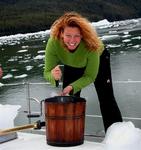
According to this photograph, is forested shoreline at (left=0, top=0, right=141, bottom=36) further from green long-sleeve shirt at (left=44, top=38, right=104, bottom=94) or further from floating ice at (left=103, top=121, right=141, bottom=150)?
floating ice at (left=103, top=121, right=141, bottom=150)

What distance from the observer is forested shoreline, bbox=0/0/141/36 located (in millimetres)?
89225

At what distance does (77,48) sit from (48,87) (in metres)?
15.8

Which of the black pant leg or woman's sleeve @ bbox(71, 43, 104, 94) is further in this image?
the black pant leg

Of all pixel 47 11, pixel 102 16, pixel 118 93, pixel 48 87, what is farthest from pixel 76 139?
pixel 102 16

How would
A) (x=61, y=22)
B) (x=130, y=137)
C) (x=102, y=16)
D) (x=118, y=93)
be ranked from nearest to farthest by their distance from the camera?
(x=130, y=137) → (x=61, y=22) → (x=118, y=93) → (x=102, y=16)

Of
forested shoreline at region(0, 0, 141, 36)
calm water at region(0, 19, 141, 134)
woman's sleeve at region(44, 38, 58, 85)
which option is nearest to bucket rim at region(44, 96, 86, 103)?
woman's sleeve at region(44, 38, 58, 85)

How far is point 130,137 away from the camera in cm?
303

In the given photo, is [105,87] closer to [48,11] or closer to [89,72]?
[89,72]

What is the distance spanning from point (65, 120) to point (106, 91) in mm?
579

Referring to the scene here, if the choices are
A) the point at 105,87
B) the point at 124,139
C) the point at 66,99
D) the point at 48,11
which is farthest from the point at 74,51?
the point at 48,11

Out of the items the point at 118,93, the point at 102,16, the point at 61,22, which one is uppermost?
the point at 102,16

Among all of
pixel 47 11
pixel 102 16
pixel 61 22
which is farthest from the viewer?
pixel 102 16

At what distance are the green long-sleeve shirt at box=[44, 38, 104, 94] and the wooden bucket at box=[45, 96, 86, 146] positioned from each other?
141 mm

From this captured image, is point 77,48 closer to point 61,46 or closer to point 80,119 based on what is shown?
point 61,46
